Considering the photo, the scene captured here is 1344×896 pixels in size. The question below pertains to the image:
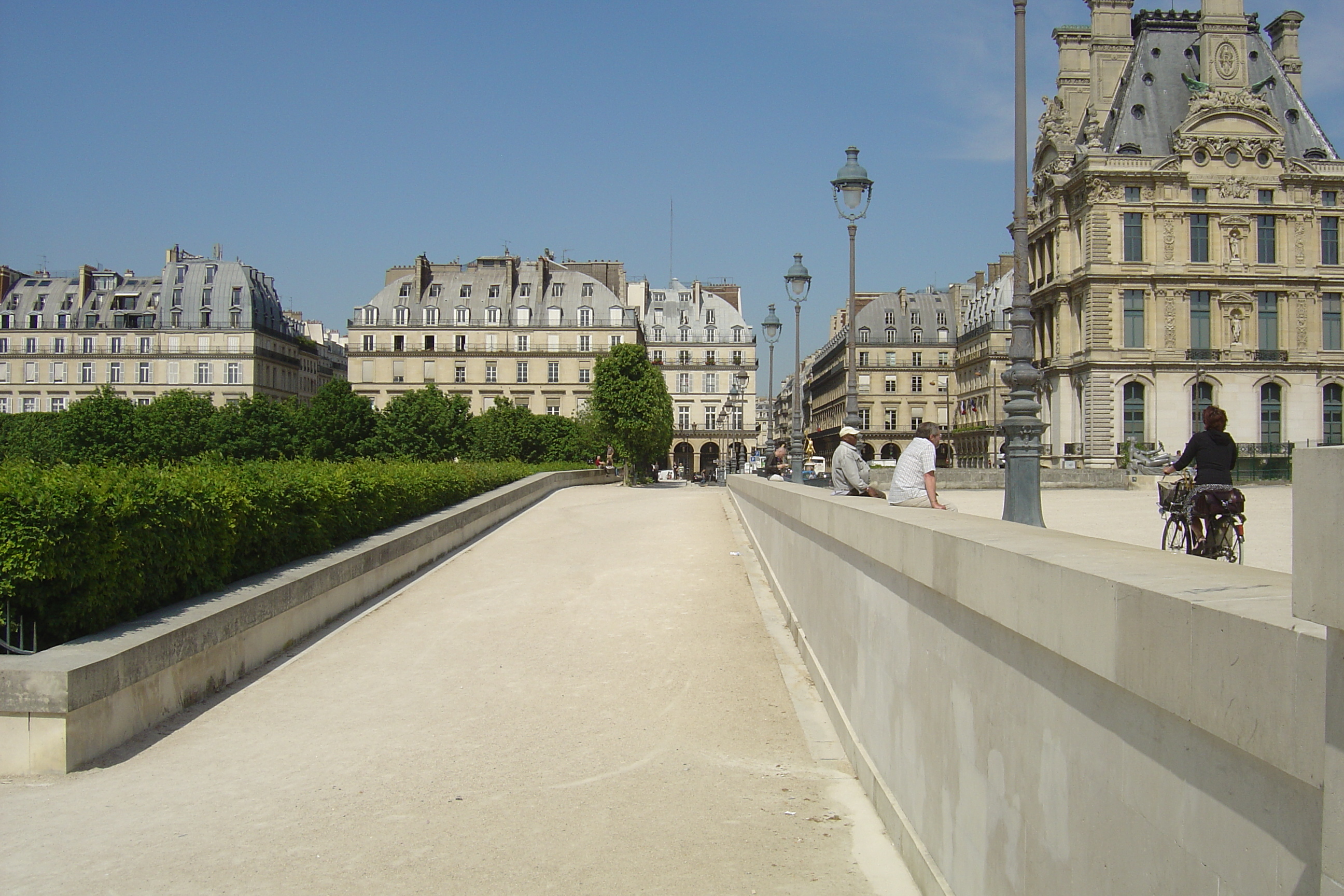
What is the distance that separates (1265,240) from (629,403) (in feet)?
118

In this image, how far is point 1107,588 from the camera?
111 inches

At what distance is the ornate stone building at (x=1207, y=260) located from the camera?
56656 mm

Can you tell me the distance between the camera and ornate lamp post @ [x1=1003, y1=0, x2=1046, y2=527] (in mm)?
10258

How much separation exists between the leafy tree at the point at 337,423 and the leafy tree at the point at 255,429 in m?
1.08

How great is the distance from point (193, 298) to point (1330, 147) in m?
85.6

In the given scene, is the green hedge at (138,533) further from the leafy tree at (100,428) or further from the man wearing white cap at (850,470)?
the leafy tree at (100,428)

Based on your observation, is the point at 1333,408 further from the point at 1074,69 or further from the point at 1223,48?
the point at 1074,69

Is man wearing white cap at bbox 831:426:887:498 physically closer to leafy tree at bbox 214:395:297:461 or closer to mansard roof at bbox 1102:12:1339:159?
mansard roof at bbox 1102:12:1339:159

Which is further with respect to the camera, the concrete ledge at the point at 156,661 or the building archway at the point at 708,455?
the building archway at the point at 708,455

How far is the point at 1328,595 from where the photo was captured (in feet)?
6.40

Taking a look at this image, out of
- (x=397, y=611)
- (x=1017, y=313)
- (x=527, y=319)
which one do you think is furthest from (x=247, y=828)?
(x=527, y=319)

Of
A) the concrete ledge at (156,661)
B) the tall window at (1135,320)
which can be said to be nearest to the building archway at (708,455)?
the tall window at (1135,320)

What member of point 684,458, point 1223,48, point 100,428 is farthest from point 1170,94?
point 100,428

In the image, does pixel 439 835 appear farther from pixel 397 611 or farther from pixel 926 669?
pixel 397 611
